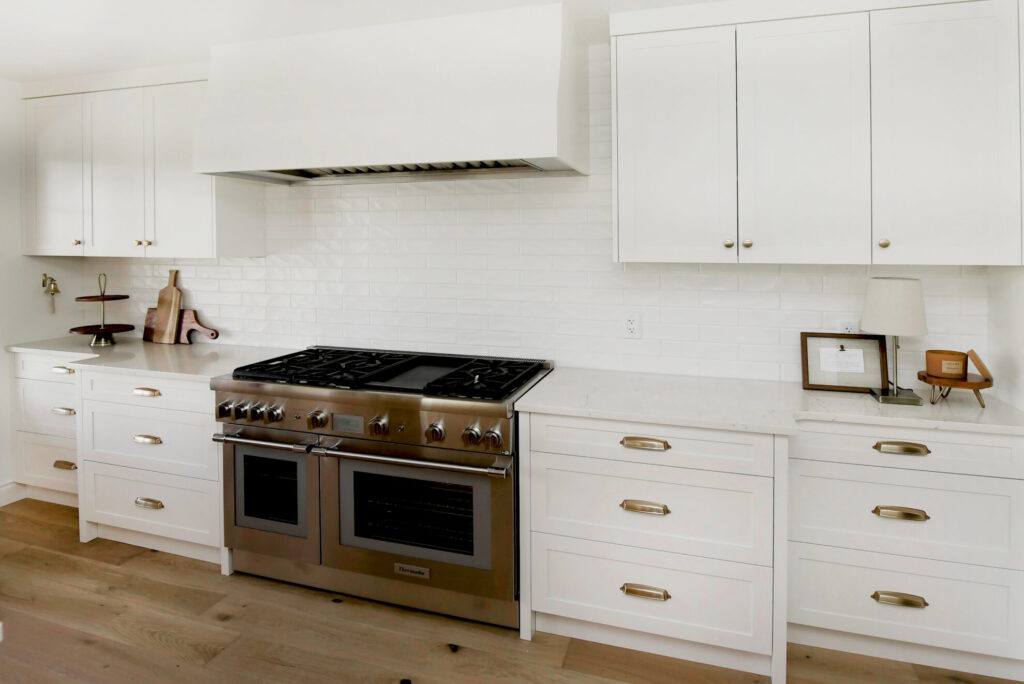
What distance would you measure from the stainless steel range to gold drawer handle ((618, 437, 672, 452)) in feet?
1.41

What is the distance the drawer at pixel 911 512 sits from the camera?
6.91 ft

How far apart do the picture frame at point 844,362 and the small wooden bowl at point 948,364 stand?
0.17 metres

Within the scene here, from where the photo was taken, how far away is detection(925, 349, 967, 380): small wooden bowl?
232 centimetres

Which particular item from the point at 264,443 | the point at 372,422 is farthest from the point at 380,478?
the point at 264,443

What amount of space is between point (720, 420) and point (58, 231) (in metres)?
3.74

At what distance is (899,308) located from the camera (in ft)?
7.52

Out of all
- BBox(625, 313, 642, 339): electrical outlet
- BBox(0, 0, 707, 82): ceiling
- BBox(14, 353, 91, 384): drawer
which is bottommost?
BBox(14, 353, 91, 384): drawer

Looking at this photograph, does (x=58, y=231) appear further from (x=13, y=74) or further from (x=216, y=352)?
(x=216, y=352)

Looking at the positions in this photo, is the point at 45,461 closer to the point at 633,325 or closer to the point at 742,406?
the point at 633,325

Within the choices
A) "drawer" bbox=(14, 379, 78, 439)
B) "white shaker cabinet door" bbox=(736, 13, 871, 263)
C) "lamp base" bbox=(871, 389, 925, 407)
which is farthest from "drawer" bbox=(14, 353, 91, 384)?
"lamp base" bbox=(871, 389, 925, 407)

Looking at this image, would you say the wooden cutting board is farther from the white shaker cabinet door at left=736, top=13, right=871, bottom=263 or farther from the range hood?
the white shaker cabinet door at left=736, top=13, right=871, bottom=263

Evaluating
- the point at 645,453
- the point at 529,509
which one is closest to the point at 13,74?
the point at 529,509

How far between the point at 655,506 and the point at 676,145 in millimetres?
1376

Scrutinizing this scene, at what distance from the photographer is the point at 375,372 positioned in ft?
9.02
